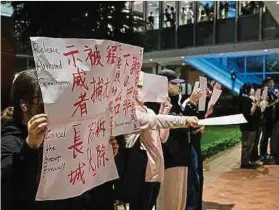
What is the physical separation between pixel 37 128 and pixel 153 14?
7.41m

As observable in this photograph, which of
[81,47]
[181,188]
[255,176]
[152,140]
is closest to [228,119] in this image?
→ [152,140]

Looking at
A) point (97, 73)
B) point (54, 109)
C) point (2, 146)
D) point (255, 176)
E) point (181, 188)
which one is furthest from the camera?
point (255, 176)

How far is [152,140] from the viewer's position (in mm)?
2297

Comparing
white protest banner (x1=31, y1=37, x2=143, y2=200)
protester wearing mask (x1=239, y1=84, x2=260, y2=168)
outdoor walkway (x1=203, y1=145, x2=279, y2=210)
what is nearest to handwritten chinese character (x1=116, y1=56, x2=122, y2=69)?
white protest banner (x1=31, y1=37, x2=143, y2=200)

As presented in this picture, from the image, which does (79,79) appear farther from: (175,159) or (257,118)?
(257,118)

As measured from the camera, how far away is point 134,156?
220 cm

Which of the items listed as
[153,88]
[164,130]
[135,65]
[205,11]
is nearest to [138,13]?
[205,11]

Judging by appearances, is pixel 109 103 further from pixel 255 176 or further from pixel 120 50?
pixel 255 176

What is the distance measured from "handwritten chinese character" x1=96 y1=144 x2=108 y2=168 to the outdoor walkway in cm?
232

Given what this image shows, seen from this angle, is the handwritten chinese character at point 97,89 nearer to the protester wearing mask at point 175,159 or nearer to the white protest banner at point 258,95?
the protester wearing mask at point 175,159

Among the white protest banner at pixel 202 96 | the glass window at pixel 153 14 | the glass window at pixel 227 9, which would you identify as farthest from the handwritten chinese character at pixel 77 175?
the glass window at pixel 153 14

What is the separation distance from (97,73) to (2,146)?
0.35m

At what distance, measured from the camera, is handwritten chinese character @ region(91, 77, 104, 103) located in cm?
136

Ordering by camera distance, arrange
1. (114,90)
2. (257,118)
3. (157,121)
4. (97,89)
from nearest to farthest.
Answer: (97,89) → (114,90) → (157,121) → (257,118)
